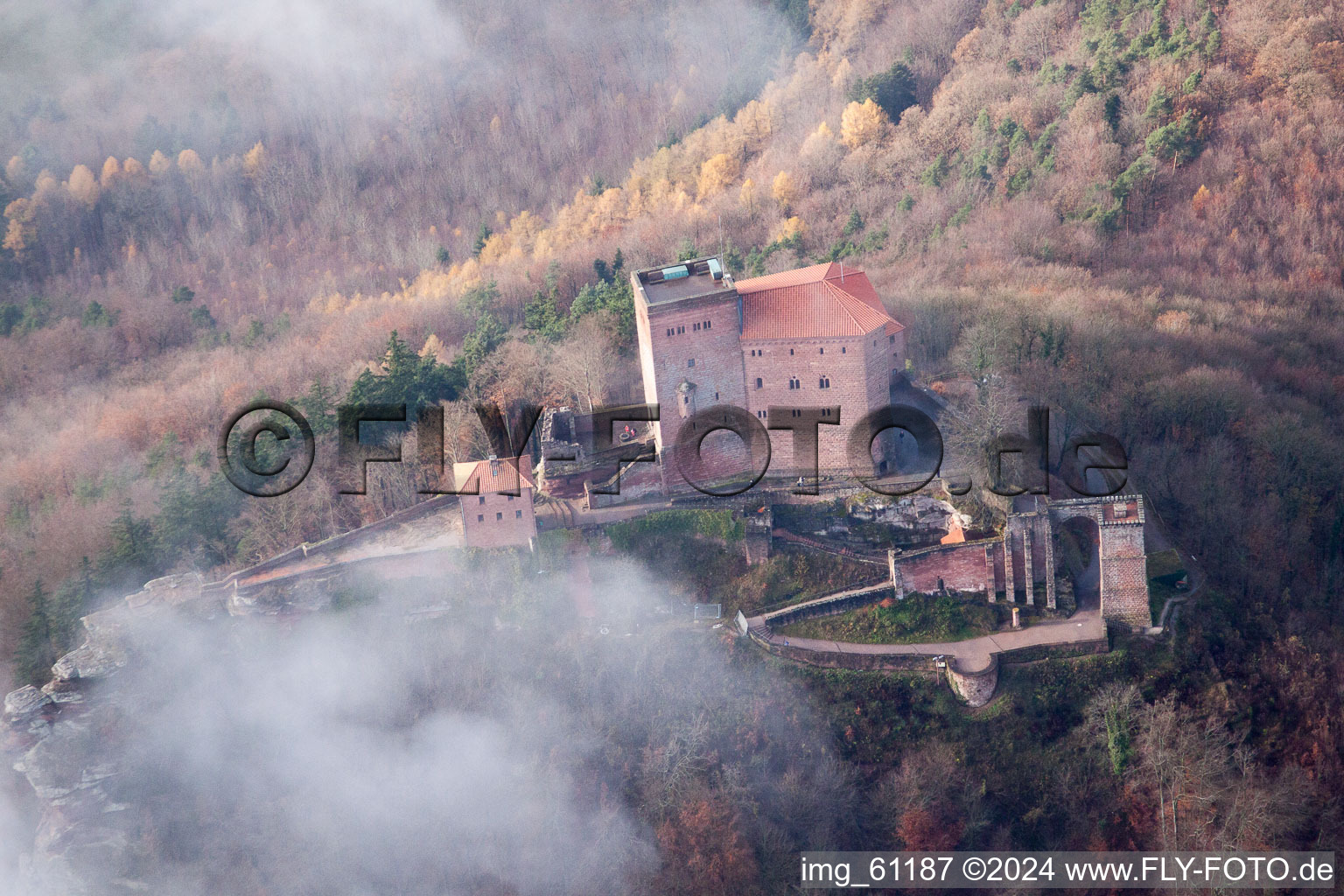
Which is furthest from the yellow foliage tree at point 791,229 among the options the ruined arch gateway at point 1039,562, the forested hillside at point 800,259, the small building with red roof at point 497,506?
the small building with red roof at point 497,506

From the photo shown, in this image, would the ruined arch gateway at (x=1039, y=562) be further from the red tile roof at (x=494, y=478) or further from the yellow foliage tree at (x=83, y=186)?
the yellow foliage tree at (x=83, y=186)

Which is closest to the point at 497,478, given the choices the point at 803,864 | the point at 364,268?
the point at 803,864

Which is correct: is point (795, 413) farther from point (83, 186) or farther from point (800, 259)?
point (83, 186)

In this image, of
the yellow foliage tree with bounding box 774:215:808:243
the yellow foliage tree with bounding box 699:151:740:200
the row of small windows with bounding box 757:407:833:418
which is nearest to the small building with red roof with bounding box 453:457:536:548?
the row of small windows with bounding box 757:407:833:418

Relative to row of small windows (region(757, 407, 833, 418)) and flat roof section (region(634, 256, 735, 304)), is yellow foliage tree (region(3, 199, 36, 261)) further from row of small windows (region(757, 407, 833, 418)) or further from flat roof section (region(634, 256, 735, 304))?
row of small windows (region(757, 407, 833, 418))

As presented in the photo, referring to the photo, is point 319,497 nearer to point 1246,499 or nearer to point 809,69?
point 1246,499

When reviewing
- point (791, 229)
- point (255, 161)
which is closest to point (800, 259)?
point (791, 229)
